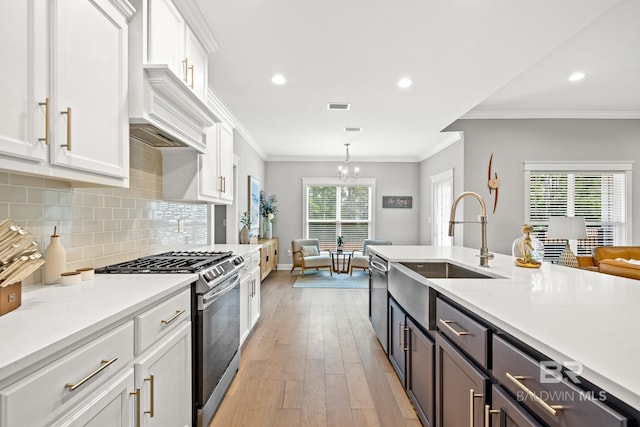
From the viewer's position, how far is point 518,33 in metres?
2.50

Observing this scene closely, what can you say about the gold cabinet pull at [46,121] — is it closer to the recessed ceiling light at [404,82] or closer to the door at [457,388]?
the door at [457,388]

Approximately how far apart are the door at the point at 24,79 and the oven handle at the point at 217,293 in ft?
3.36

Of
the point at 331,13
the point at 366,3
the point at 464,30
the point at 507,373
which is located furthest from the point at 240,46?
the point at 507,373

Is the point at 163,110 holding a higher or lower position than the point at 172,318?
higher

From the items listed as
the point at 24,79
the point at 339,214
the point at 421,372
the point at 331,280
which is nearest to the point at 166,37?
the point at 24,79

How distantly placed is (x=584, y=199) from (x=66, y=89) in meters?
6.70

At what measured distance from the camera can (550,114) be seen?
5.19 m

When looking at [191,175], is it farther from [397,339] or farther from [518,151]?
[518,151]

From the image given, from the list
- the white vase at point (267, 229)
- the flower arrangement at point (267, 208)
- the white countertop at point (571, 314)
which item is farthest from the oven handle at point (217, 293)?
the white vase at point (267, 229)

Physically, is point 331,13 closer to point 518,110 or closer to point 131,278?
point 131,278

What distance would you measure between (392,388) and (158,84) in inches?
97.8

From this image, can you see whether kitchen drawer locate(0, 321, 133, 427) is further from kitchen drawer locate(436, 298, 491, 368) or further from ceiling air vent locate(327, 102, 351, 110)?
ceiling air vent locate(327, 102, 351, 110)

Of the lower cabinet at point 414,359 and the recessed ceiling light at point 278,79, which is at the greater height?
the recessed ceiling light at point 278,79

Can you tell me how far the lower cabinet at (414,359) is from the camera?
1721 millimetres
